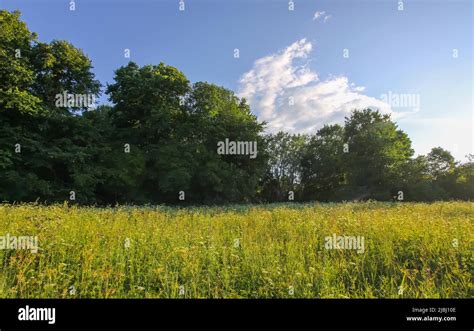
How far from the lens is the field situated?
360 cm

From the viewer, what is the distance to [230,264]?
4398 mm

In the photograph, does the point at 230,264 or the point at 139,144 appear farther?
the point at 139,144

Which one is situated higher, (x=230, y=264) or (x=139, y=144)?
(x=139, y=144)

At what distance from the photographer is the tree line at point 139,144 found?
17.8 m

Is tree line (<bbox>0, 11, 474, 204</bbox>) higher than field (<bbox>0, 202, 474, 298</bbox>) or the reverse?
higher

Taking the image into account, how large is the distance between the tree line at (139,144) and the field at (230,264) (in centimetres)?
1415

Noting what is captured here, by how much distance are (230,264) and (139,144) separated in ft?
69.9

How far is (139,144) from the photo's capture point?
931 inches

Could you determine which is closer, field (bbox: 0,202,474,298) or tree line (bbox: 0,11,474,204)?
field (bbox: 0,202,474,298)

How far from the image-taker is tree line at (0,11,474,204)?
58.5 feet

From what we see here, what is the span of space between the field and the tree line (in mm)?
14152

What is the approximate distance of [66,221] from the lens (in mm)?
6391
